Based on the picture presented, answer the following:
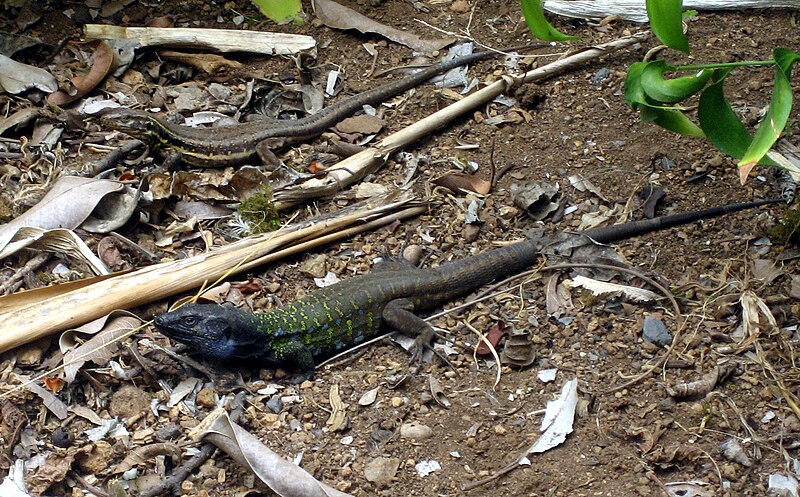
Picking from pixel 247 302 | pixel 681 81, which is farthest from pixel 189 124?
pixel 681 81

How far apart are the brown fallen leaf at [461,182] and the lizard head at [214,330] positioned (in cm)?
202

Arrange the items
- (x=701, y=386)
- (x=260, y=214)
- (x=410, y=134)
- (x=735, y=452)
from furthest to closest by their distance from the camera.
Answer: (x=410, y=134) < (x=260, y=214) < (x=701, y=386) < (x=735, y=452)

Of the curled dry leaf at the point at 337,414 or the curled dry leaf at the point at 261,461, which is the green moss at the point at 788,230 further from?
the curled dry leaf at the point at 261,461

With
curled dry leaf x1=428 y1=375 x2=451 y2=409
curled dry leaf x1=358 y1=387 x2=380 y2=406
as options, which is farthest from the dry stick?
curled dry leaf x1=358 y1=387 x2=380 y2=406

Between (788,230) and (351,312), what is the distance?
2.83m

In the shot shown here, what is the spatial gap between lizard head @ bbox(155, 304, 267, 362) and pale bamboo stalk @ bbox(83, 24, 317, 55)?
11.2ft

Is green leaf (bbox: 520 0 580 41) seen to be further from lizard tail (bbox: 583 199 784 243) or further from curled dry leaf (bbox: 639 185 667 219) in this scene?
curled dry leaf (bbox: 639 185 667 219)

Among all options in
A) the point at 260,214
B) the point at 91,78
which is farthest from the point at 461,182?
the point at 91,78

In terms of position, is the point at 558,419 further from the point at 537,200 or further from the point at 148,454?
the point at 148,454

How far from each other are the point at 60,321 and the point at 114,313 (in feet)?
1.05

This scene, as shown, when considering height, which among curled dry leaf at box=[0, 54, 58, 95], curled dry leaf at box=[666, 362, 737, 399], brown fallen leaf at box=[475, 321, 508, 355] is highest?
curled dry leaf at box=[0, 54, 58, 95]

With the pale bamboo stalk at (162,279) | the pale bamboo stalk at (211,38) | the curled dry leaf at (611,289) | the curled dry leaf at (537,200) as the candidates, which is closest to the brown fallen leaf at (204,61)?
the pale bamboo stalk at (211,38)

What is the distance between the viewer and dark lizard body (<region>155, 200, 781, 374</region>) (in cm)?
512

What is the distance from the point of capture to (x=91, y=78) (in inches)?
295
